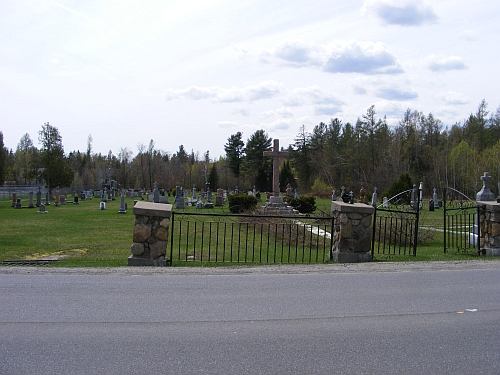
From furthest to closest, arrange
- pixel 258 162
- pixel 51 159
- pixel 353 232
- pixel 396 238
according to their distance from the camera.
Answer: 1. pixel 258 162
2. pixel 51 159
3. pixel 396 238
4. pixel 353 232

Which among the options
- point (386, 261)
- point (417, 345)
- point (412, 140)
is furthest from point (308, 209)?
point (412, 140)

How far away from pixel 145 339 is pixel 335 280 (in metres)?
4.26

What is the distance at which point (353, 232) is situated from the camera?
438 inches

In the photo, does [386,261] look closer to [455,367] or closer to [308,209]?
[455,367]

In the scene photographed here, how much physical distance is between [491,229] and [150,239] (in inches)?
326

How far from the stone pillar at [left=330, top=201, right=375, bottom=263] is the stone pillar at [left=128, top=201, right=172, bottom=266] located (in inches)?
147

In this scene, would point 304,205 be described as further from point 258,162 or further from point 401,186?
point 258,162

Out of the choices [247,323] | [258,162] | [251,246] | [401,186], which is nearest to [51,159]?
[258,162]

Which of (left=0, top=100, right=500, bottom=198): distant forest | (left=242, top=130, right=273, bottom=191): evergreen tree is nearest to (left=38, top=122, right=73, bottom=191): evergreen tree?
(left=0, top=100, right=500, bottom=198): distant forest

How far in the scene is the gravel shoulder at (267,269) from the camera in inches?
370

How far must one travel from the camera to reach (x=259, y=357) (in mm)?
4820

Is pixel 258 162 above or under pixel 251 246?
above

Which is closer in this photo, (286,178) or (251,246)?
(251,246)

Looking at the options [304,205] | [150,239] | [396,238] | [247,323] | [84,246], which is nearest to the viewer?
[247,323]
